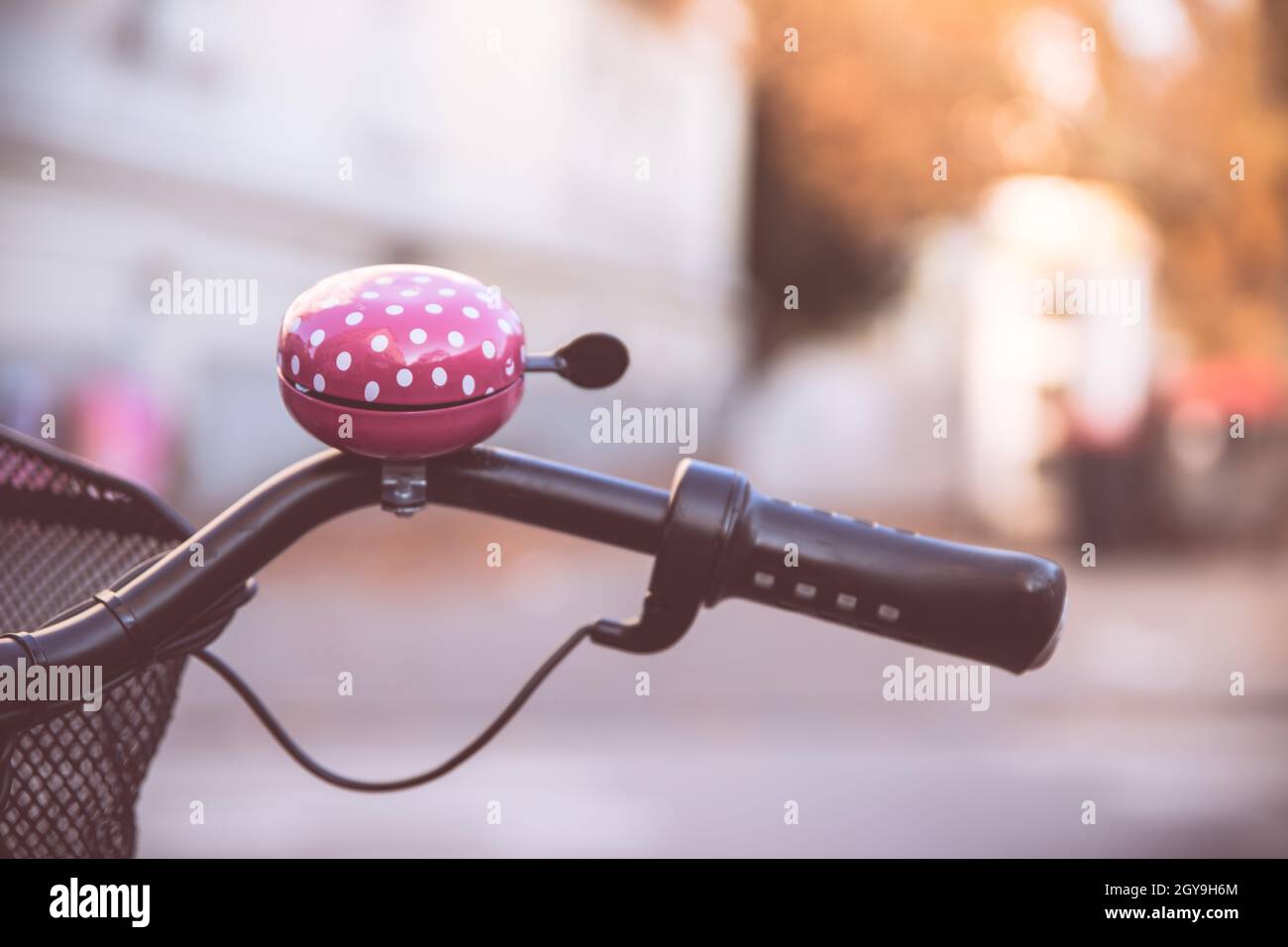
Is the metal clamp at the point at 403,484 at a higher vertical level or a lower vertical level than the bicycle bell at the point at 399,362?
lower

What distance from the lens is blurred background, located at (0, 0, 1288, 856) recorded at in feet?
22.4

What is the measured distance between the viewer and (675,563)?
1.13 m

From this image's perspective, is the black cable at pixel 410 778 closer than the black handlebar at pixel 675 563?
No

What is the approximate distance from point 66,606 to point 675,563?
71 centimetres

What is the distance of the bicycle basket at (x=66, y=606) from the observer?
52.6 inches

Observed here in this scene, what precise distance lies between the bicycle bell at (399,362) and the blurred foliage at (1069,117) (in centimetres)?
1395

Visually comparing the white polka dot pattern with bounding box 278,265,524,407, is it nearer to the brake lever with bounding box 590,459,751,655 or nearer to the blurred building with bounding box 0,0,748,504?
the brake lever with bounding box 590,459,751,655

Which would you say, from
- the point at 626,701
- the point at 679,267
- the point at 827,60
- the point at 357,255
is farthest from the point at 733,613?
the point at 679,267

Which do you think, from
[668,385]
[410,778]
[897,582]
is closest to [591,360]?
[897,582]

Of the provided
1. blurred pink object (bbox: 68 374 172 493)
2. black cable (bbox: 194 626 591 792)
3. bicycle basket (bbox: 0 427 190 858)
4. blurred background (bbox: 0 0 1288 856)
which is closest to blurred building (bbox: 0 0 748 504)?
blurred background (bbox: 0 0 1288 856)

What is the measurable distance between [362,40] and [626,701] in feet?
29.9

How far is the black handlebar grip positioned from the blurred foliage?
13864 mm

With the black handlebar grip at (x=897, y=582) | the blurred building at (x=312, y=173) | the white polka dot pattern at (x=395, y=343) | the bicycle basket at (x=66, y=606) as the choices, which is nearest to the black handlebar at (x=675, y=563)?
the black handlebar grip at (x=897, y=582)

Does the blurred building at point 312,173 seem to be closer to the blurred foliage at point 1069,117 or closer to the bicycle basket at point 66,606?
the blurred foliage at point 1069,117
